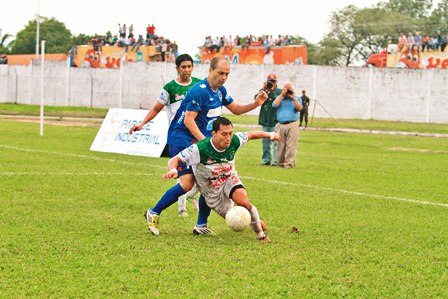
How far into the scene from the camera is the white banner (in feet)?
68.4

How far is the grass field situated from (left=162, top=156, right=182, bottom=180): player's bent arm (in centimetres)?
73

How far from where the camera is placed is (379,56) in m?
60.9

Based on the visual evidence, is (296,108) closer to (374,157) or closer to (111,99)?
(374,157)

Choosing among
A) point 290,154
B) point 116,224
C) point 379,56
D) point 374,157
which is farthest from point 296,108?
point 379,56

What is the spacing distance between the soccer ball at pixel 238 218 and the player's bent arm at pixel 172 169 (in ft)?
2.61

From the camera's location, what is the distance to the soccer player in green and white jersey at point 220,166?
28.1 feet

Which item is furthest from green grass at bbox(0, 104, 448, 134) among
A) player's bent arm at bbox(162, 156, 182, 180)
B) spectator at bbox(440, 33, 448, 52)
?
player's bent arm at bbox(162, 156, 182, 180)

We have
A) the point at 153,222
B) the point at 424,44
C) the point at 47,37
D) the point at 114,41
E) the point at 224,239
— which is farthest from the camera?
the point at 47,37

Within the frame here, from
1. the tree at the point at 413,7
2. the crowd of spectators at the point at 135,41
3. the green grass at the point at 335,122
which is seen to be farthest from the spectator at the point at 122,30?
the tree at the point at 413,7

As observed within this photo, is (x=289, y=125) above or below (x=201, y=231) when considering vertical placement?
above

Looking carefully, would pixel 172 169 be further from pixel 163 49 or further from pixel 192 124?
pixel 163 49

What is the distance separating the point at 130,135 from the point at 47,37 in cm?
10155

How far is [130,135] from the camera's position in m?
21.6

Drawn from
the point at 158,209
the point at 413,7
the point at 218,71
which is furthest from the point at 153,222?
the point at 413,7
